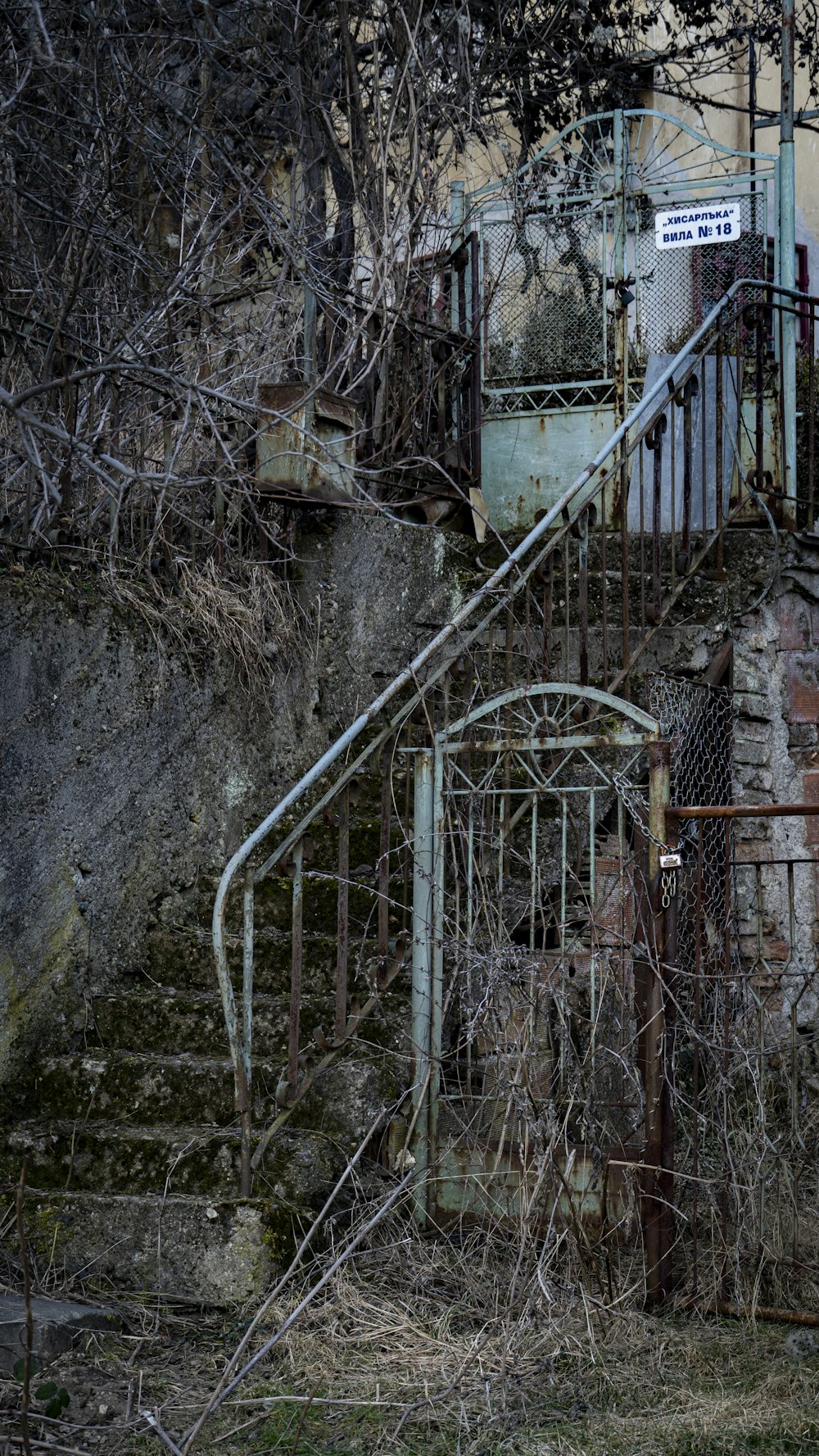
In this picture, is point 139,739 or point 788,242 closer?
point 139,739

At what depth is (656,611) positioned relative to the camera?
5.88 meters

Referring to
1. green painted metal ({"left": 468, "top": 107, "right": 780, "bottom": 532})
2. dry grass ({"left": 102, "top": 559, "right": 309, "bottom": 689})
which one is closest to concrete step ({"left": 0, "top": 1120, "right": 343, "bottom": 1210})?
dry grass ({"left": 102, "top": 559, "right": 309, "bottom": 689})

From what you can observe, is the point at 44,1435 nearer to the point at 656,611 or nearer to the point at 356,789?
the point at 356,789

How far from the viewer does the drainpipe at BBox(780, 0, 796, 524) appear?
6762 mm

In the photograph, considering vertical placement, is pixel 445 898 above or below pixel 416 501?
below

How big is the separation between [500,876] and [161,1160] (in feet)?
4.75

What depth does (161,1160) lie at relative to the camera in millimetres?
4566

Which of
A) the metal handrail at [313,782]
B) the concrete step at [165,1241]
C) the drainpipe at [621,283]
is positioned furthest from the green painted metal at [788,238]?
the concrete step at [165,1241]

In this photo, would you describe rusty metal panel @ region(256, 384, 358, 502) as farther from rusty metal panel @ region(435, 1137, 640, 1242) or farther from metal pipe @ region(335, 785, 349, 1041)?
rusty metal panel @ region(435, 1137, 640, 1242)

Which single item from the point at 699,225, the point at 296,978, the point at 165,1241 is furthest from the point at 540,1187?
the point at 699,225

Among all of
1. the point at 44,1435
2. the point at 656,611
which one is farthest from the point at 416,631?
the point at 44,1435

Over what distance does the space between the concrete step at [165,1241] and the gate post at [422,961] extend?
64cm

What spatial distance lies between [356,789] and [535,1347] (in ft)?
6.16

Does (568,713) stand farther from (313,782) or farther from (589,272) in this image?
(589,272)
